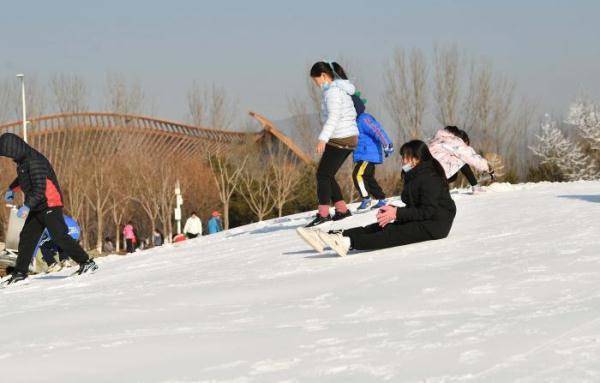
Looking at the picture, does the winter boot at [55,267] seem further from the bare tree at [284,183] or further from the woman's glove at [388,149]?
the bare tree at [284,183]

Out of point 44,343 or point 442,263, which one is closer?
point 44,343

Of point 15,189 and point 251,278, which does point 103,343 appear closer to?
point 251,278

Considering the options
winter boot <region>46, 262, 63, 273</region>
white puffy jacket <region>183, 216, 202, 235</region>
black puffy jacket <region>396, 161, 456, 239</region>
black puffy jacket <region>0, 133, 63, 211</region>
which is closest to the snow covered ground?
black puffy jacket <region>396, 161, 456, 239</region>

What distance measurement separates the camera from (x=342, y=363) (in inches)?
150

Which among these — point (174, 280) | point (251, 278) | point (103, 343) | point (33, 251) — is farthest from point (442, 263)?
point (33, 251)

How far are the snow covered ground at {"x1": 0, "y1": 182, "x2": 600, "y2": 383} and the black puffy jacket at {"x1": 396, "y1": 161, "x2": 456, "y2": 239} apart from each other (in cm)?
18

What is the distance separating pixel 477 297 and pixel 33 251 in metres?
5.33

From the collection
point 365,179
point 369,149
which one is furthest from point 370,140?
point 365,179

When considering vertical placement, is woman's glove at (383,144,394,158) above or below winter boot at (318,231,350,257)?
above

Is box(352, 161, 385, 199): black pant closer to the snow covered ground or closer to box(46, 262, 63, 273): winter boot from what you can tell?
the snow covered ground

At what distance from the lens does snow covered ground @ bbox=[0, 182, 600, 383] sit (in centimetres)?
377

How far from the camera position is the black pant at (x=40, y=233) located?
8977mm

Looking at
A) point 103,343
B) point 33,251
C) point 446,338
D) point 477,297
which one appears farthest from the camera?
point 33,251

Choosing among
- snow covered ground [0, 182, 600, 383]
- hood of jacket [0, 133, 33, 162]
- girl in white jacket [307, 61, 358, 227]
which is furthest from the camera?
girl in white jacket [307, 61, 358, 227]
